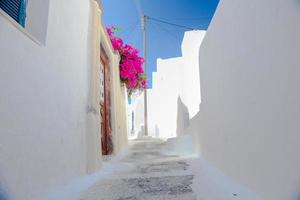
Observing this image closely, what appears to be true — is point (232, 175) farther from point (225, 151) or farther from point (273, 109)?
point (273, 109)

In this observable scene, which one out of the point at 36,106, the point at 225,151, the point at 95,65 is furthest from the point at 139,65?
the point at 36,106

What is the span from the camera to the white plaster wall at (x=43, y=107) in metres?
1.44

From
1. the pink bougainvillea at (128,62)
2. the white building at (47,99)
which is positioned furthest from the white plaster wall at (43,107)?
the pink bougainvillea at (128,62)

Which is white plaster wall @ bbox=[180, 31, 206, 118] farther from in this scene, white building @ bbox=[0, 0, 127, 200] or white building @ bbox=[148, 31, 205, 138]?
white building @ bbox=[0, 0, 127, 200]

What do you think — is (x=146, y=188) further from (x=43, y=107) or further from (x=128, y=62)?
(x=128, y=62)

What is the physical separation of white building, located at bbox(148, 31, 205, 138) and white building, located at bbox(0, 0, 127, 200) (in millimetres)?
5362

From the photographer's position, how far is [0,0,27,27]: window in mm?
1805

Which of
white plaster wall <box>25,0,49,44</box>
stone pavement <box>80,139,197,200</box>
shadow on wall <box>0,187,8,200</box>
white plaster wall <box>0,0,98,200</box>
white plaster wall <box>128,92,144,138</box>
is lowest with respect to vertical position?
stone pavement <box>80,139,197,200</box>

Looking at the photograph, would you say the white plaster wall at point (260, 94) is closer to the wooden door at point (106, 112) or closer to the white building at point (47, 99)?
the white building at point (47, 99)

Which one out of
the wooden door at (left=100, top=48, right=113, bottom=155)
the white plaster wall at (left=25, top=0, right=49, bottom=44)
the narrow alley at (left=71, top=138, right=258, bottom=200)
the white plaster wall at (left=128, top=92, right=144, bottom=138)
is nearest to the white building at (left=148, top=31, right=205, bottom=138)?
the white plaster wall at (left=128, top=92, right=144, bottom=138)

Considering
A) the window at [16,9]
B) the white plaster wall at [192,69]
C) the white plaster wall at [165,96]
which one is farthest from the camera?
the white plaster wall at [165,96]

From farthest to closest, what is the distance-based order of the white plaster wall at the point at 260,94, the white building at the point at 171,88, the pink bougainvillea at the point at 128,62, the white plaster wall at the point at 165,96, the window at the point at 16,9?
the white plaster wall at the point at 165,96
the white building at the point at 171,88
the pink bougainvillea at the point at 128,62
the window at the point at 16,9
the white plaster wall at the point at 260,94

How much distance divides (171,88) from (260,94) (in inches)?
403

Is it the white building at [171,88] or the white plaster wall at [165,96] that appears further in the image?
the white plaster wall at [165,96]
